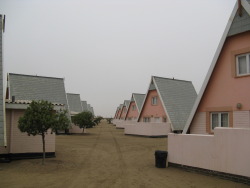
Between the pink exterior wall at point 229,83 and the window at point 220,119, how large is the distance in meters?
0.39

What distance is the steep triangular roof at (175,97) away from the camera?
1188 inches

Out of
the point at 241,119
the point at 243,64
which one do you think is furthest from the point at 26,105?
the point at 243,64

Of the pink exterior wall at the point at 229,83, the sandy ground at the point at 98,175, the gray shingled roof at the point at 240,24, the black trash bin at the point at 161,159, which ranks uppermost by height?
the gray shingled roof at the point at 240,24

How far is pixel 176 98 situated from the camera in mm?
32781

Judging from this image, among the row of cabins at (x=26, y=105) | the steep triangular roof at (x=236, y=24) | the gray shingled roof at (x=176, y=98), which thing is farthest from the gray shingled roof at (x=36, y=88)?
the steep triangular roof at (x=236, y=24)

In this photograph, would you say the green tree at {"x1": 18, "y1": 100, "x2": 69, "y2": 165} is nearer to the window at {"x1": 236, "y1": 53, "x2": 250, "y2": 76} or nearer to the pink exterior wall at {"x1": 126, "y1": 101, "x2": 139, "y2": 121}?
the window at {"x1": 236, "y1": 53, "x2": 250, "y2": 76}

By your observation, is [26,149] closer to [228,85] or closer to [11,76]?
[228,85]

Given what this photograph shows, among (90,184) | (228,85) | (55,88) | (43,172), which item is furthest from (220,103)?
(55,88)

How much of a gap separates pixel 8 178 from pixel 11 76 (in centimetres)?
2395

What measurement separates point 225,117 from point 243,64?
299 cm

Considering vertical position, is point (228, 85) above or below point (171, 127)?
above

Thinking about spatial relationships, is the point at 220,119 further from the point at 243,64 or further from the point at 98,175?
the point at 98,175

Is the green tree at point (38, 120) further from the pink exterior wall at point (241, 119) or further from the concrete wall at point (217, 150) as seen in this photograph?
the pink exterior wall at point (241, 119)

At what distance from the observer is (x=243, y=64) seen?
42.5 feet
